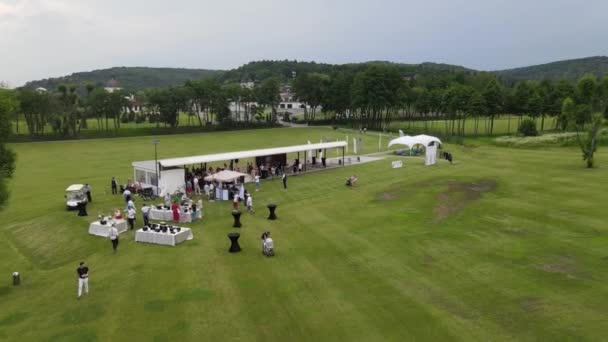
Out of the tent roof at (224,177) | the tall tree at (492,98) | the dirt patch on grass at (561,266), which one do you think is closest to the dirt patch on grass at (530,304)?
the dirt patch on grass at (561,266)

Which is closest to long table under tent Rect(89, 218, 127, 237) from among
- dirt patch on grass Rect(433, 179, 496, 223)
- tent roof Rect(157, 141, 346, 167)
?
tent roof Rect(157, 141, 346, 167)

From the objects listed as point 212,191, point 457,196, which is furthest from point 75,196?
point 457,196

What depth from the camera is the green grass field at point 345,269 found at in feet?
42.9

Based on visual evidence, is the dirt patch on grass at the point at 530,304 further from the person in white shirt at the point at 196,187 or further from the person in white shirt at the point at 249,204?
the person in white shirt at the point at 196,187

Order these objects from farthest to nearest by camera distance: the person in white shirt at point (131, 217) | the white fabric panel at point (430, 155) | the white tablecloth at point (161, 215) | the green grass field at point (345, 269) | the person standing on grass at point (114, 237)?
the white fabric panel at point (430, 155) → the white tablecloth at point (161, 215) → the person in white shirt at point (131, 217) → the person standing on grass at point (114, 237) → the green grass field at point (345, 269)

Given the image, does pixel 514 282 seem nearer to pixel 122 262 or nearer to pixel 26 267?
pixel 122 262

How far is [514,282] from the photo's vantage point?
1562 centimetres

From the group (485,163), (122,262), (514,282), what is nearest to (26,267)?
(122,262)

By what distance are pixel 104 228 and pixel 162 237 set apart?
13.2 ft

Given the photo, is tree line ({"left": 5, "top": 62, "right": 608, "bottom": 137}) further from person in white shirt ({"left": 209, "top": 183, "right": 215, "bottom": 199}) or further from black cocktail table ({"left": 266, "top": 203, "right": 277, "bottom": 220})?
person in white shirt ({"left": 209, "top": 183, "right": 215, "bottom": 199})

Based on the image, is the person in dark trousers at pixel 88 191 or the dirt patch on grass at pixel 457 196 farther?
the person in dark trousers at pixel 88 191

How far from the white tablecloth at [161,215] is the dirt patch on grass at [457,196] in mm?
15110

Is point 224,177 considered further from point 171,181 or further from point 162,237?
point 162,237

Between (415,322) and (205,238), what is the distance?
482 inches
